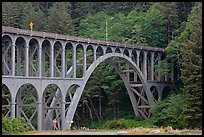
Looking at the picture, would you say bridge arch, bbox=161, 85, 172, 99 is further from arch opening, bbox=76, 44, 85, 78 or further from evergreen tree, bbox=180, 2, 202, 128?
evergreen tree, bbox=180, 2, 202, 128

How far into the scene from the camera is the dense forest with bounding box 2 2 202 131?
147 feet

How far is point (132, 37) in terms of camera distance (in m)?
60.9

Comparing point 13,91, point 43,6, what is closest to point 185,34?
point 13,91

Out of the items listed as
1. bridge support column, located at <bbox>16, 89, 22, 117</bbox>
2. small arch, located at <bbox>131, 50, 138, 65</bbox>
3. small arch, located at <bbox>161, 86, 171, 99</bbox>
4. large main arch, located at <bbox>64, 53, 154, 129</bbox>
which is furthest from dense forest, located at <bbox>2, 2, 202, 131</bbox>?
bridge support column, located at <bbox>16, 89, 22, 117</bbox>

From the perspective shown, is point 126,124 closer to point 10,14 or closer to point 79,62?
point 79,62

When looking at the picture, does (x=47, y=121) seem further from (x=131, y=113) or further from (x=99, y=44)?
(x=131, y=113)

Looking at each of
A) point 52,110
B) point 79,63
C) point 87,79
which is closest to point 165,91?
point 79,63

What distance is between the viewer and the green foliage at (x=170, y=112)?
156ft

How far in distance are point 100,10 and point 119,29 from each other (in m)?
15.8

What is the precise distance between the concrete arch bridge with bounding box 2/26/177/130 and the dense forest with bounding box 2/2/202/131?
6.61 feet

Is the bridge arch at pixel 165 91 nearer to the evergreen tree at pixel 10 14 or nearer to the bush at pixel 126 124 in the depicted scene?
the bush at pixel 126 124

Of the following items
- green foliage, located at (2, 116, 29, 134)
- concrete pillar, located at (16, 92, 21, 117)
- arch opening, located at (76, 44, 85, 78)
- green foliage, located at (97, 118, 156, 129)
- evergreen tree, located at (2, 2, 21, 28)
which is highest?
evergreen tree, located at (2, 2, 21, 28)

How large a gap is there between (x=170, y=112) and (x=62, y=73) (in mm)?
12076

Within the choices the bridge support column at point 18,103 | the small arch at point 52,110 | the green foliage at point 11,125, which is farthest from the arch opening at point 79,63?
the green foliage at point 11,125
